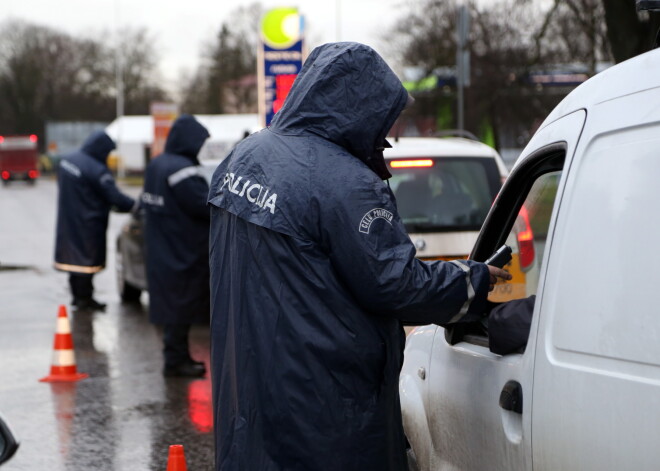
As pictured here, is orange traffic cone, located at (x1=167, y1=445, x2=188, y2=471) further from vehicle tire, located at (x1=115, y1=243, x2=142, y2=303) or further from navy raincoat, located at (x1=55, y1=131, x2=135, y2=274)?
vehicle tire, located at (x1=115, y1=243, x2=142, y2=303)

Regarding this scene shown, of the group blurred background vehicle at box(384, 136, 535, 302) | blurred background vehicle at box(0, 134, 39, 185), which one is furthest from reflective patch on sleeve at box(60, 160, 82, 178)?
blurred background vehicle at box(0, 134, 39, 185)

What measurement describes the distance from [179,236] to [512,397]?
593cm

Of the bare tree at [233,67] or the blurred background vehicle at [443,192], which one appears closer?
the blurred background vehicle at [443,192]

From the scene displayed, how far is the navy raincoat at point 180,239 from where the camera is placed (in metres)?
8.79

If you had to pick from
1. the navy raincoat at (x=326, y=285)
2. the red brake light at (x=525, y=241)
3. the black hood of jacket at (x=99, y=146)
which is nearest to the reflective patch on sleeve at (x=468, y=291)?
the navy raincoat at (x=326, y=285)

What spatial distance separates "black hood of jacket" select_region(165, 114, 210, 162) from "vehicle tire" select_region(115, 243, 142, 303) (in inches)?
196

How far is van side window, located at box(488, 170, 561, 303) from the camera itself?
3.58 metres

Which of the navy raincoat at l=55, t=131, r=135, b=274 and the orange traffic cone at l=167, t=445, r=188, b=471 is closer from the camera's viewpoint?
the orange traffic cone at l=167, t=445, r=188, b=471

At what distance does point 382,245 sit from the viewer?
3219mm

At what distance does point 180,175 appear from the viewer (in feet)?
28.8

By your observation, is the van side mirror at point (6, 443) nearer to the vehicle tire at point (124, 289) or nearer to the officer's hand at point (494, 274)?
the officer's hand at point (494, 274)

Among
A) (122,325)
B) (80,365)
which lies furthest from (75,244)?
(80,365)

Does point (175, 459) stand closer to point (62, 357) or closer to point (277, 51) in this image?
point (62, 357)

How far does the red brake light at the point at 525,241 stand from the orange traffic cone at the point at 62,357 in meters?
5.51
